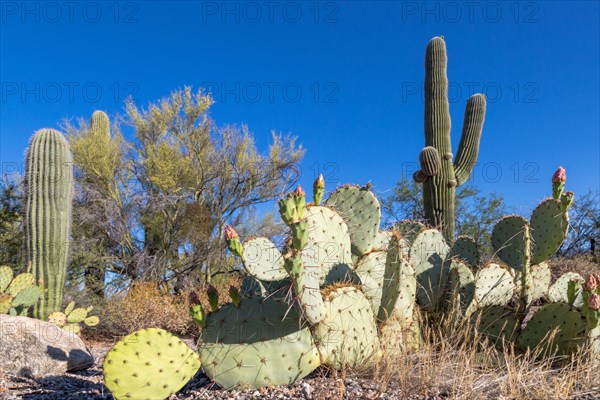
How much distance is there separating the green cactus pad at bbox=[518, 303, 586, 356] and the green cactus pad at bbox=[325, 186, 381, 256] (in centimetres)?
153

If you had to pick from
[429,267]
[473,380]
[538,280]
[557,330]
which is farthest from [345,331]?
[538,280]

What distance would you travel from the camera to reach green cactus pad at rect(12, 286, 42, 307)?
21.9 ft

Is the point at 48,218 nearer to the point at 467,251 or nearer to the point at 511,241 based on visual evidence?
the point at 467,251

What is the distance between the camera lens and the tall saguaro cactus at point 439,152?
9945 millimetres

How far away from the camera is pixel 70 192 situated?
8469 mm

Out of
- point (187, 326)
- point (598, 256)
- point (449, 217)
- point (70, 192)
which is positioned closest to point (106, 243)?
point (70, 192)

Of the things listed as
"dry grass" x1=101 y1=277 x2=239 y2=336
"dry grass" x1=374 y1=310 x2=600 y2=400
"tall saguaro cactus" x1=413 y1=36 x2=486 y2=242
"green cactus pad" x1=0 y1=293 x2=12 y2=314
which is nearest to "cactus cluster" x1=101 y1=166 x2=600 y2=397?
"dry grass" x1=374 y1=310 x2=600 y2=400

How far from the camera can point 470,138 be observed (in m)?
11.0

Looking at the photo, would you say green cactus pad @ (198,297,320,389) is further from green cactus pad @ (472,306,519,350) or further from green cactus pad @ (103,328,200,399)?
green cactus pad @ (472,306,519,350)

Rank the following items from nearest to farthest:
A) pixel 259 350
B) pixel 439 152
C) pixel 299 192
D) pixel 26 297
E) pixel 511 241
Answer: pixel 299 192
pixel 259 350
pixel 511 241
pixel 26 297
pixel 439 152

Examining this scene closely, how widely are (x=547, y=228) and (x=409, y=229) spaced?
130cm

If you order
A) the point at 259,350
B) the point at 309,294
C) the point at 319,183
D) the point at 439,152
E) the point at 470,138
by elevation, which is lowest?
the point at 259,350

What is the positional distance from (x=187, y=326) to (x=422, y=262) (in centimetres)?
433

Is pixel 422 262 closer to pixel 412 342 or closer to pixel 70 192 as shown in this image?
pixel 412 342
